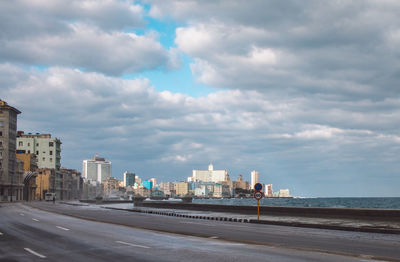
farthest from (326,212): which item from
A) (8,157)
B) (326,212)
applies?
(8,157)

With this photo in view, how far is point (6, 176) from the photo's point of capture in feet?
458

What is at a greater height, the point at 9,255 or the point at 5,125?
the point at 5,125

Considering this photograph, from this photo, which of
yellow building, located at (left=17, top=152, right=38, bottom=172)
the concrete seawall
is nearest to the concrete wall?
the concrete seawall

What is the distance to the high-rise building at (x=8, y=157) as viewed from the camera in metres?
139

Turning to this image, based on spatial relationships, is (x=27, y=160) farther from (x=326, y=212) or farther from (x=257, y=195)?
(x=257, y=195)

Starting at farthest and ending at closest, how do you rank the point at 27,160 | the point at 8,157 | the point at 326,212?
the point at 27,160 < the point at 8,157 < the point at 326,212

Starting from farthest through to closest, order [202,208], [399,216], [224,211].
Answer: [202,208] → [224,211] → [399,216]

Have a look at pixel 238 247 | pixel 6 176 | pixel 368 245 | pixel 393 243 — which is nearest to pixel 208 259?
pixel 238 247

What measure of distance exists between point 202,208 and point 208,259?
51.7m

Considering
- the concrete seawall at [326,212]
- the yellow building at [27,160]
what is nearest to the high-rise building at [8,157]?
the yellow building at [27,160]

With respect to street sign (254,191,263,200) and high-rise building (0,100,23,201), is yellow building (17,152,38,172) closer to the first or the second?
high-rise building (0,100,23,201)

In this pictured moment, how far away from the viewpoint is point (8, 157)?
143 metres

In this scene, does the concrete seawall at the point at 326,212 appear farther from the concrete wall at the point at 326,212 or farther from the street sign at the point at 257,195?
the street sign at the point at 257,195

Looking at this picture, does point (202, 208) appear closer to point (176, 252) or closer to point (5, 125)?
point (176, 252)
